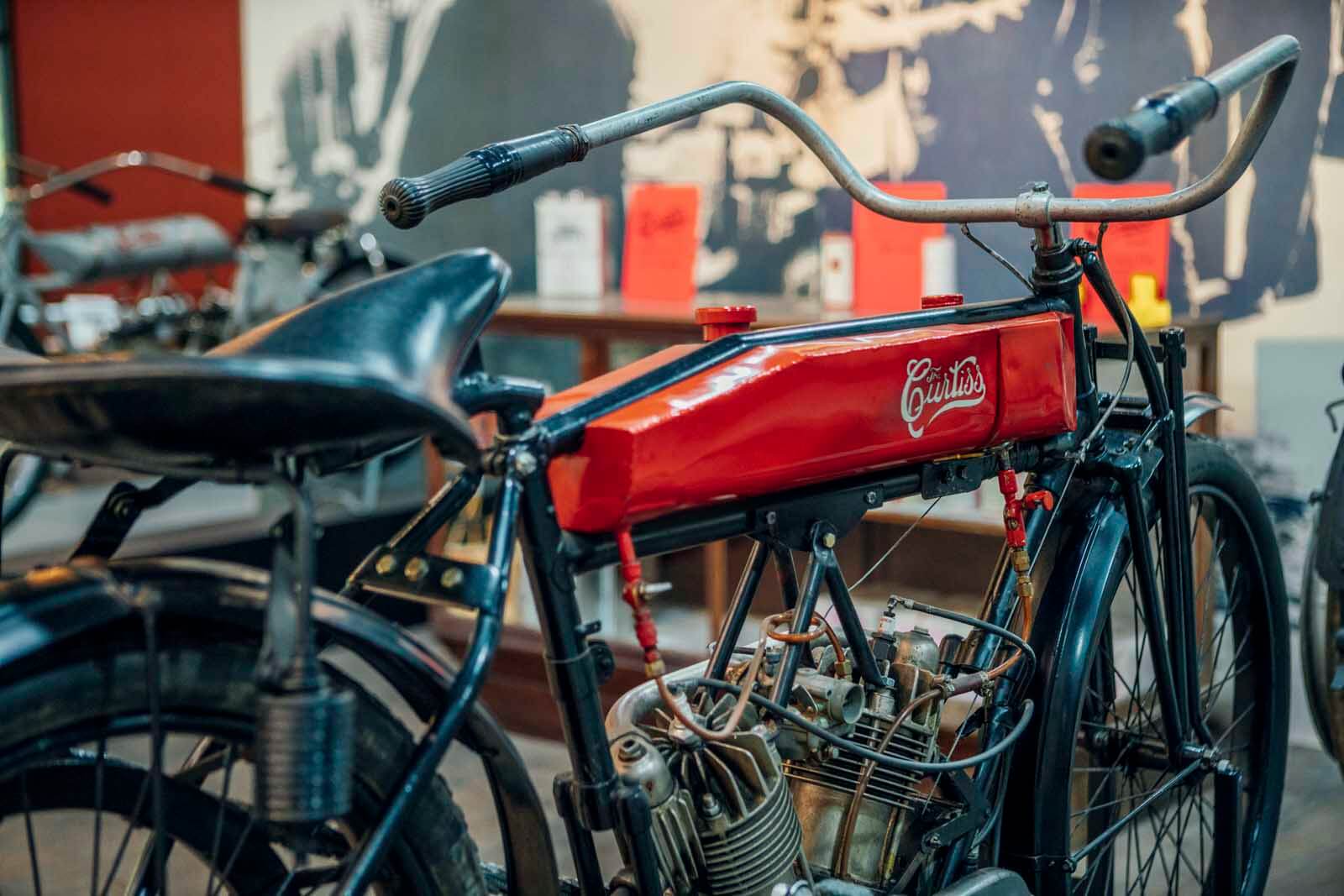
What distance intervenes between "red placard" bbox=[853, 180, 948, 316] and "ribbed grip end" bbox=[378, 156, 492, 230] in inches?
68.5

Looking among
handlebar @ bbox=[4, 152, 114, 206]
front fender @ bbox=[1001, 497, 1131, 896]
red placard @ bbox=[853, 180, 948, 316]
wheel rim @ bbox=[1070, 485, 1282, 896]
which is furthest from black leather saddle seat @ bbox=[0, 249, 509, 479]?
handlebar @ bbox=[4, 152, 114, 206]

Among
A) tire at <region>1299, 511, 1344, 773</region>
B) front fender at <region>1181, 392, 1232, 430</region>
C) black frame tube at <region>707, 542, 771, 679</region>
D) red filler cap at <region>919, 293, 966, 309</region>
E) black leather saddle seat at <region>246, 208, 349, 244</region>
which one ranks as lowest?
tire at <region>1299, 511, 1344, 773</region>

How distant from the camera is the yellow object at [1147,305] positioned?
2582 millimetres

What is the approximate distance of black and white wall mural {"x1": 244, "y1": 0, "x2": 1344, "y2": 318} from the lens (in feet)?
9.42

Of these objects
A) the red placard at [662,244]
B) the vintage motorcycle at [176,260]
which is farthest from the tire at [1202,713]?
the vintage motorcycle at [176,260]

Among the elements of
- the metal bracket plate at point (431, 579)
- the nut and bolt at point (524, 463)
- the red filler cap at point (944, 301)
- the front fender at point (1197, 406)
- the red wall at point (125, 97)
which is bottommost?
the metal bracket plate at point (431, 579)

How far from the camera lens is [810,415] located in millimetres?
1312

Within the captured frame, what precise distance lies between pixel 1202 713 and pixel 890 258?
1.35m

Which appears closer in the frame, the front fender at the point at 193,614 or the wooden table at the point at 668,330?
the front fender at the point at 193,614

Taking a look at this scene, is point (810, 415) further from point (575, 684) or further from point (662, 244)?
point (662, 244)

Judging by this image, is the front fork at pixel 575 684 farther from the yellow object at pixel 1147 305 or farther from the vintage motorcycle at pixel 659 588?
the yellow object at pixel 1147 305

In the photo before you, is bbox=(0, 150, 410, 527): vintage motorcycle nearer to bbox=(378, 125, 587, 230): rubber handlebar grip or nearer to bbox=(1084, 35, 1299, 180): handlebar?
bbox=(378, 125, 587, 230): rubber handlebar grip

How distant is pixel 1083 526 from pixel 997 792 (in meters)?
0.29

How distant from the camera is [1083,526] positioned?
5.28 ft
